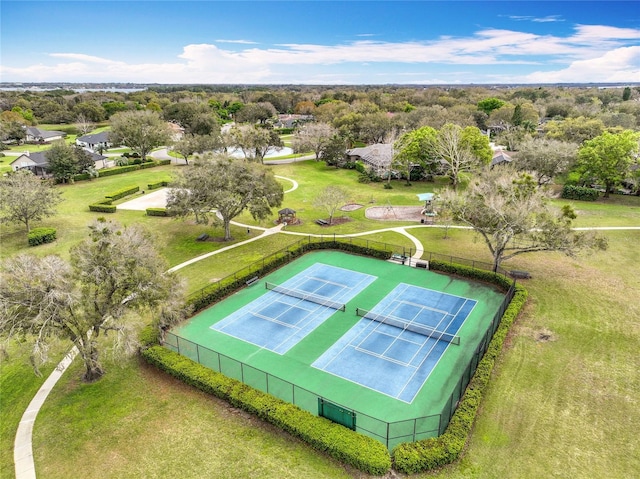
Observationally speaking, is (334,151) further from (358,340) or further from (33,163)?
(358,340)

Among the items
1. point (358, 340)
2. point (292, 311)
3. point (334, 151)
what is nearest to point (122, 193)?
point (334, 151)

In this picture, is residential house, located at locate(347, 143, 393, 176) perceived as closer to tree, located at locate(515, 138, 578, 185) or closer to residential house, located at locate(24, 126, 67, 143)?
tree, located at locate(515, 138, 578, 185)

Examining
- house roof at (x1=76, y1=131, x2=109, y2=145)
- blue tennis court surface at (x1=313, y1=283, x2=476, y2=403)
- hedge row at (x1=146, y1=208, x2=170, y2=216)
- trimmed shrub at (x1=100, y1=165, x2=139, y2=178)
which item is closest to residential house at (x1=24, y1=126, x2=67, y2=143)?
house roof at (x1=76, y1=131, x2=109, y2=145)

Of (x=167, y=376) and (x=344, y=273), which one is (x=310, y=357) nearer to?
(x=167, y=376)

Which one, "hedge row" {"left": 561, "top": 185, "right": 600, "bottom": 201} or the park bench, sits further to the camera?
"hedge row" {"left": 561, "top": 185, "right": 600, "bottom": 201}

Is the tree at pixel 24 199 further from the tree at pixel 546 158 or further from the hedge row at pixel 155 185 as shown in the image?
the tree at pixel 546 158

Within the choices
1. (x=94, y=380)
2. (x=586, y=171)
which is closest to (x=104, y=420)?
(x=94, y=380)
